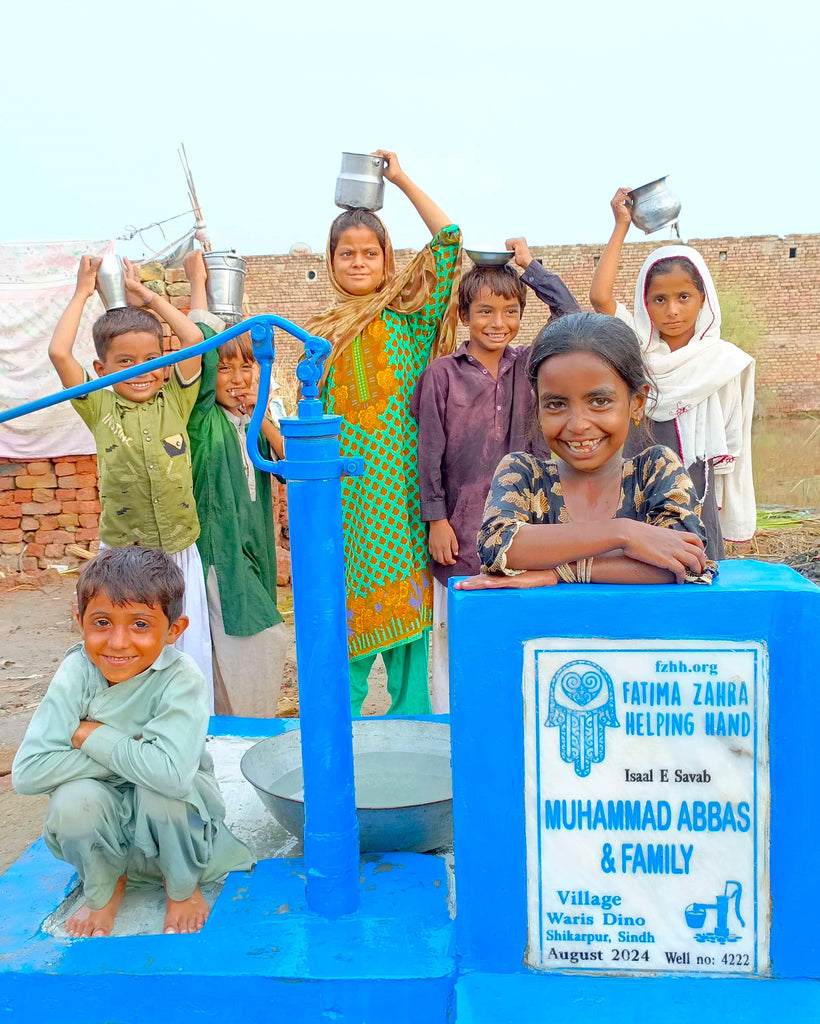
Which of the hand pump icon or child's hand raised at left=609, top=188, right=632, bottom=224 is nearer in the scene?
the hand pump icon

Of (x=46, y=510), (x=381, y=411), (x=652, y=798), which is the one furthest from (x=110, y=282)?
(x=46, y=510)

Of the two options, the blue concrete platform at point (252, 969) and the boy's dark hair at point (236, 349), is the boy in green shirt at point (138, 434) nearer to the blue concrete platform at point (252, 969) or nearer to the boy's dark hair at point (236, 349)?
the boy's dark hair at point (236, 349)

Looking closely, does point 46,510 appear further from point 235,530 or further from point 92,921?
point 92,921

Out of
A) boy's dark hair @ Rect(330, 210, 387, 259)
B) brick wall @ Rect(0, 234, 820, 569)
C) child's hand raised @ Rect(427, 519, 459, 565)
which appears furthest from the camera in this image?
brick wall @ Rect(0, 234, 820, 569)

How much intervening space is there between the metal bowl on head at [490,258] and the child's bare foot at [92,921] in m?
2.10

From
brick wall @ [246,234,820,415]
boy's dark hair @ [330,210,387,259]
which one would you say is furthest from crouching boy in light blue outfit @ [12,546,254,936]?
brick wall @ [246,234,820,415]

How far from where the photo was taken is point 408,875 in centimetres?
197

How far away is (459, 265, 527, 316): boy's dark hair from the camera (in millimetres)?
2941

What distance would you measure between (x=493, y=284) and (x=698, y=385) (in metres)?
0.73

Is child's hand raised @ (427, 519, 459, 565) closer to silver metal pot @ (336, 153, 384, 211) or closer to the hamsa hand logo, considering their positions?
silver metal pot @ (336, 153, 384, 211)

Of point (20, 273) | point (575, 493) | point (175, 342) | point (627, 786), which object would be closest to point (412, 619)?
point (575, 493)

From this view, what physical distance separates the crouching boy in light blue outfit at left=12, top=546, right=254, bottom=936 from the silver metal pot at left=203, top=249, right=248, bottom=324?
181 cm

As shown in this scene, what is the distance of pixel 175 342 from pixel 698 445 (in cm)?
500

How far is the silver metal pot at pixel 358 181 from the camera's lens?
122 inches
